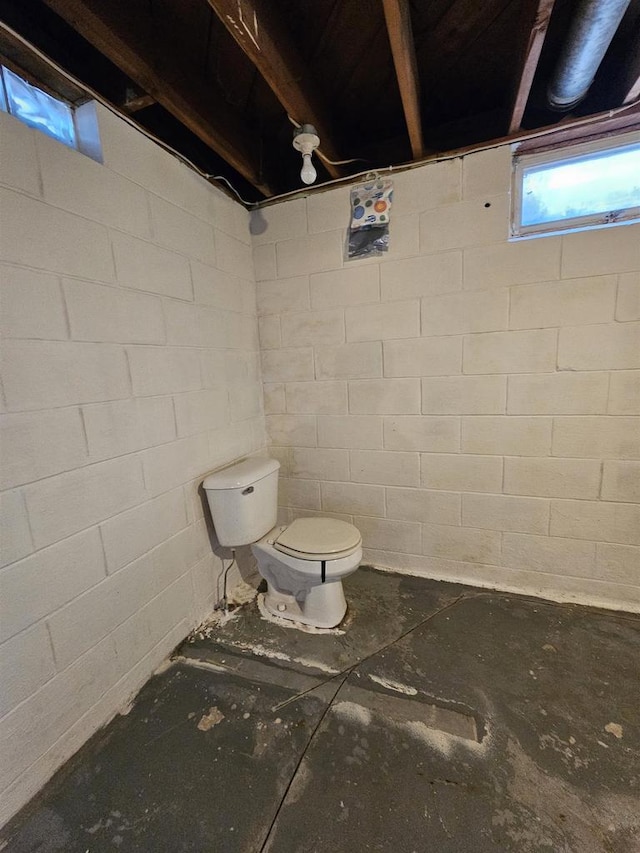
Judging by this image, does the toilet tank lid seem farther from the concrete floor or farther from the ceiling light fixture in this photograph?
the ceiling light fixture

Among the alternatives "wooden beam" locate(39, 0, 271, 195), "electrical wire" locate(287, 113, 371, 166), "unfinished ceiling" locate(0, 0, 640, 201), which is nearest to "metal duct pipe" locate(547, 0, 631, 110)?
"unfinished ceiling" locate(0, 0, 640, 201)

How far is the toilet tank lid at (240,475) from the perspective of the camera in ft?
5.51

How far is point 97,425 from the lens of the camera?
49.2 inches

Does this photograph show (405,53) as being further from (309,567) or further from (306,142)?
(309,567)

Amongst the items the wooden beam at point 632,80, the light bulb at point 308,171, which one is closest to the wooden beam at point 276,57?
the light bulb at point 308,171

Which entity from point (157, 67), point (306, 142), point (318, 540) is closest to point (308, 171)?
point (306, 142)

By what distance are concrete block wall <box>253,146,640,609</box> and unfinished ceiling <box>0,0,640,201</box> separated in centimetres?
34

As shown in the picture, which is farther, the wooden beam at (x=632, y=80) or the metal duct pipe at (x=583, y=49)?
the wooden beam at (x=632, y=80)

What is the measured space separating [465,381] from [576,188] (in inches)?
37.3

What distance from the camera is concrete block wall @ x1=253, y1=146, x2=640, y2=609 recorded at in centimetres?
163

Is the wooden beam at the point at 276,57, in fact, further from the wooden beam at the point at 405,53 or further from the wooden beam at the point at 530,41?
the wooden beam at the point at 530,41

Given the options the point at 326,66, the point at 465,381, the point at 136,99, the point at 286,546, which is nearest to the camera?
the point at 136,99

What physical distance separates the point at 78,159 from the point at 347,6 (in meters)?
1.09

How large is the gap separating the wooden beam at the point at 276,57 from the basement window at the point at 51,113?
1.95 feet
